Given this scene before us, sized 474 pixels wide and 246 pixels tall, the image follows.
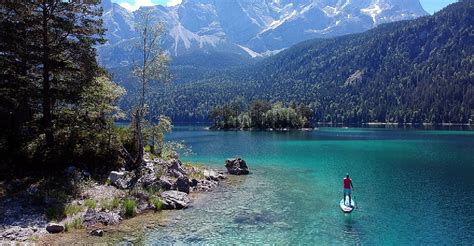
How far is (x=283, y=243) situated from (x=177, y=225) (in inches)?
377

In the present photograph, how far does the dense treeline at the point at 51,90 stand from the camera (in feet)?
134

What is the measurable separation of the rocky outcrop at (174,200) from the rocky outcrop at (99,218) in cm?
622

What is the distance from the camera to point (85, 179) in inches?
1633

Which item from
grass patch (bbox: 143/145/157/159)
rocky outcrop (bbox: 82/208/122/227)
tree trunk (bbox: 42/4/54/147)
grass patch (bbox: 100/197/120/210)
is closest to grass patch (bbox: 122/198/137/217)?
grass patch (bbox: 100/197/120/210)

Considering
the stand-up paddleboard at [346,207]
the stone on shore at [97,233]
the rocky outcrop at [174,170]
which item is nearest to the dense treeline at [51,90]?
the rocky outcrop at [174,170]

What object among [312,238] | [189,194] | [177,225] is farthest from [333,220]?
[189,194]

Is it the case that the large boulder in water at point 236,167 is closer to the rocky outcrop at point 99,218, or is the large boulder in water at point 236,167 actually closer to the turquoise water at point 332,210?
the turquoise water at point 332,210

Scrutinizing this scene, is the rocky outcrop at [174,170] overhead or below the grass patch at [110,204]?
overhead

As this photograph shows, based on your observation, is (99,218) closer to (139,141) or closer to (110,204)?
(110,204)

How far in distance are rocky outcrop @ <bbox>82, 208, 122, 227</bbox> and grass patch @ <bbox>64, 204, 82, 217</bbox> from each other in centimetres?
95

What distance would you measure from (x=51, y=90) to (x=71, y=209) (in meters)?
14.3

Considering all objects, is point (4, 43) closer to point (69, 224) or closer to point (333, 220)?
point (69, 224)

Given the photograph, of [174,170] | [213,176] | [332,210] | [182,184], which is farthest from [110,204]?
[213,176]

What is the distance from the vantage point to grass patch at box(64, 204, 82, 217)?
3388 cm
